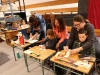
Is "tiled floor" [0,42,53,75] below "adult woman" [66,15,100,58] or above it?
below

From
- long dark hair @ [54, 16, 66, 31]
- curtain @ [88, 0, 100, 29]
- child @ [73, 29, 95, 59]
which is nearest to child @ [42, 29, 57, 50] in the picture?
long dark hair @ [54, 16, 66, 31]

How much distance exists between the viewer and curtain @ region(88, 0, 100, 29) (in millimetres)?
3300

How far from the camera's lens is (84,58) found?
1275 millimetres

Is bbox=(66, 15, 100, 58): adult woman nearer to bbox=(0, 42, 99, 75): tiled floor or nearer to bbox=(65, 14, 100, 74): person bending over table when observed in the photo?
bbox=(65, 14, 100, 74): person bending over table

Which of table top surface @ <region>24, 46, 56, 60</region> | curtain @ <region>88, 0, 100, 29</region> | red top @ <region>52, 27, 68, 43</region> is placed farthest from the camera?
curtain @ <region>88, 0, 100, 29</region>

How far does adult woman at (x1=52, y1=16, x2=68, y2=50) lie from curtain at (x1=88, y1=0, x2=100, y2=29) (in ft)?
6.19

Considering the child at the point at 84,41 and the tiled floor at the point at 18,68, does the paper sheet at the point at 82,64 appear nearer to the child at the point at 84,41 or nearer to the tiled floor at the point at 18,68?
the child at the point at 84,41

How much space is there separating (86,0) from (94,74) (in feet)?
8.59

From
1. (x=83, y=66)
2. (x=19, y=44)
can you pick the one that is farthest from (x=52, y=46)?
(x=83, y=66)

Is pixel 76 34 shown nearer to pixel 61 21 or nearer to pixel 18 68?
pixel 61 21

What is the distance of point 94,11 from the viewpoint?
3.39m

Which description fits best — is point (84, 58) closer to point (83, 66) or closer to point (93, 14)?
point (83, 66)

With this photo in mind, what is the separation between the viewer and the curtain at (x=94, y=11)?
330 centimetres

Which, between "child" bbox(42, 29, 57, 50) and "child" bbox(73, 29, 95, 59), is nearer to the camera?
"child" bbox(73, 29, 95, 59)
